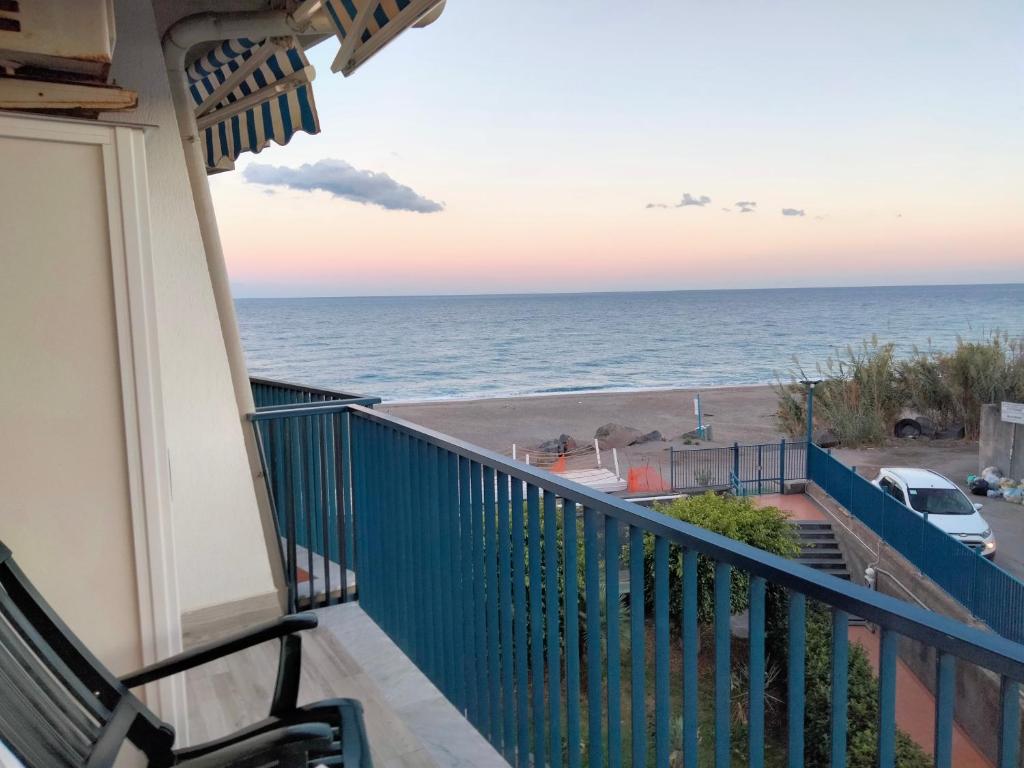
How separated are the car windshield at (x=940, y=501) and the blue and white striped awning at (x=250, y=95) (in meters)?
12.1

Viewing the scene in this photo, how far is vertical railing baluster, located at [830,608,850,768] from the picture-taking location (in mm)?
932

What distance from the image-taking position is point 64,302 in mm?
1532

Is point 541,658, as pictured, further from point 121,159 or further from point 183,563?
point 183,563

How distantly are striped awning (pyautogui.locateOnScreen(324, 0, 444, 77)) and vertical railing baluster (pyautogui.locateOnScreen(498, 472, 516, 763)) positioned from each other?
5.31 feet

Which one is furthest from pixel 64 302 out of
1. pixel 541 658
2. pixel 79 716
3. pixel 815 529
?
pixel 815 529

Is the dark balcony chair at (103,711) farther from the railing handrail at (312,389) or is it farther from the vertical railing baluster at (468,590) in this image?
the railing handrail at (312,389)

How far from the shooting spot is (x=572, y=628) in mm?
1638

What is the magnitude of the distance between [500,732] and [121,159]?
1707 mm

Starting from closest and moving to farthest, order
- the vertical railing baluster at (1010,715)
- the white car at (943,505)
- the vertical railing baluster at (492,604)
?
the vertical railing baluster at (1010,715) < the vertical railing baluster at (492,604) < the white car at (943,505)

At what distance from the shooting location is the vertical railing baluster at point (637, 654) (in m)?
1.36

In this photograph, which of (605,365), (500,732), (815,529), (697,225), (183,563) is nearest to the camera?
(500,732)

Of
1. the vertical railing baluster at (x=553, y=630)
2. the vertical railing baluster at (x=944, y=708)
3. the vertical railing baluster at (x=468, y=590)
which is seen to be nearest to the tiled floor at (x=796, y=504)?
the vertical railing baluster at (x=468, y=590)

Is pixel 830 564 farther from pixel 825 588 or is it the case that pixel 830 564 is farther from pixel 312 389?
pixel 825 588

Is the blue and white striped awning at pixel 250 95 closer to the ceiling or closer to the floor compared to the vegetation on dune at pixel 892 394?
closer to the ceiling
